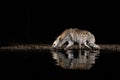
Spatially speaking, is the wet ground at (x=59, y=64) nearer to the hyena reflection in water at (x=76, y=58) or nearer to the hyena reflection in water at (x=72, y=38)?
the hyena reflection in water at (x=76, y=58)

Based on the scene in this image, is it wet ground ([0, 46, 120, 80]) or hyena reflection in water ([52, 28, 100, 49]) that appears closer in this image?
wet ground ([0, 46, 120, 80])

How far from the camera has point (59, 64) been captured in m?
19.6

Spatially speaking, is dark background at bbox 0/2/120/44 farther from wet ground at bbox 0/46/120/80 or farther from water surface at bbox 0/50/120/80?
water surface at bbox 0/50/120/80

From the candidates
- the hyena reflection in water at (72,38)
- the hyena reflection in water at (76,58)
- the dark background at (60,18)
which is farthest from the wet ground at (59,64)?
the dark background at (60,18)

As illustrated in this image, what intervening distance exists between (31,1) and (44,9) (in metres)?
5.37

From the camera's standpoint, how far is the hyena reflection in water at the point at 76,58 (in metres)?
19.0

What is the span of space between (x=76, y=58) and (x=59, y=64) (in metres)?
1.95

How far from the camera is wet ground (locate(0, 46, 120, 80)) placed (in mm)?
16750

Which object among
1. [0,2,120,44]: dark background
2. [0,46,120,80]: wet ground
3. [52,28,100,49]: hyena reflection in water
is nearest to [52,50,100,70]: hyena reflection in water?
[0,46,120,80]: wet ground

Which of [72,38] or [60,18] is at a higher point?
[60,18]

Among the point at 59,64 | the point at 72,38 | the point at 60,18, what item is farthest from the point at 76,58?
the point at 60,18

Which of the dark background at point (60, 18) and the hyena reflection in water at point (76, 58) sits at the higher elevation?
the dark background at point (60, 18)

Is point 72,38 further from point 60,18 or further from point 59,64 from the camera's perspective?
point 60,18

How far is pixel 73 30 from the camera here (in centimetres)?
2577
